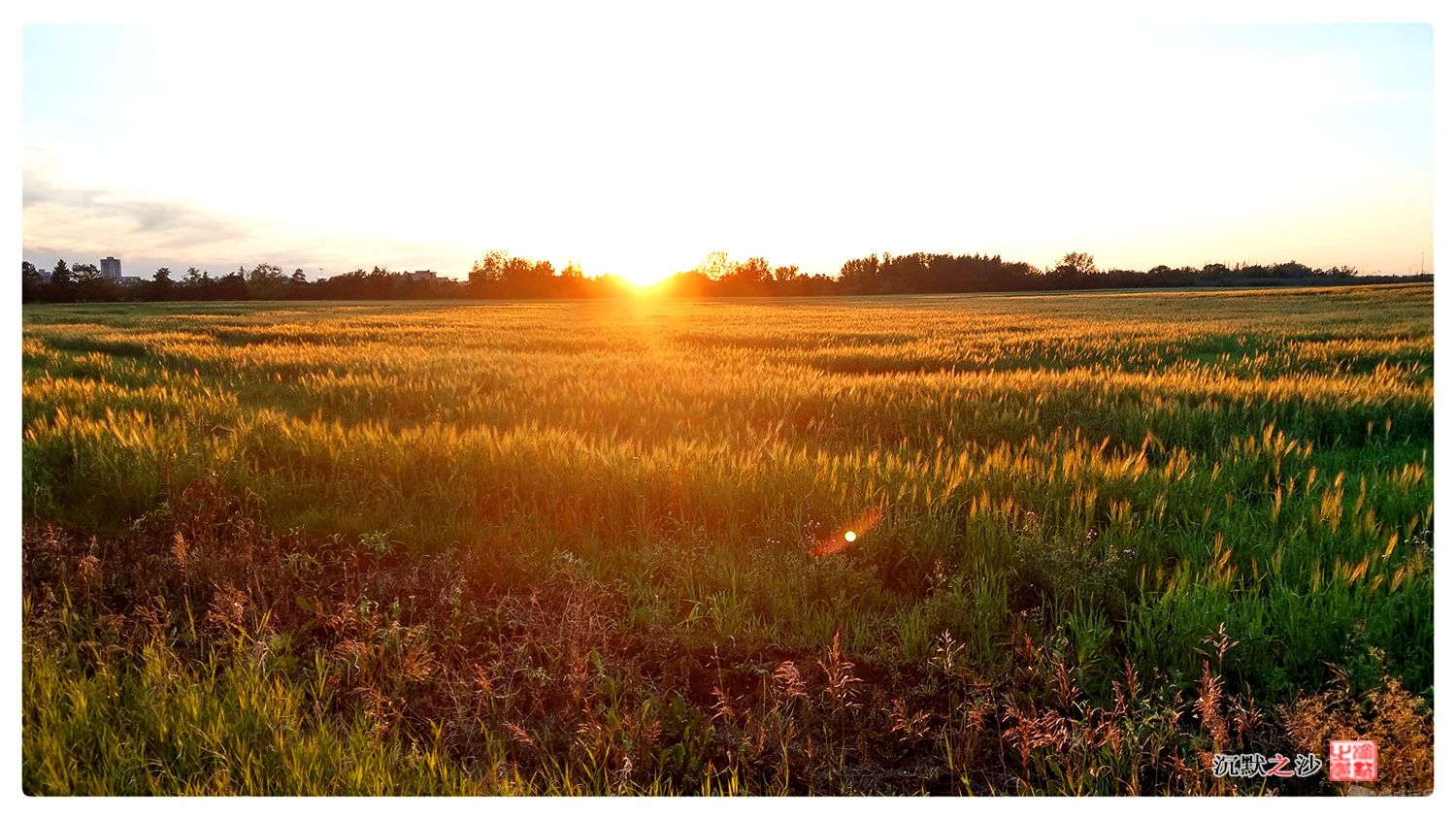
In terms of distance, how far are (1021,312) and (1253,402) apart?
18015mm

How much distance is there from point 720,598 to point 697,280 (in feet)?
176

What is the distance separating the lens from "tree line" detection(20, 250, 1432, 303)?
4316mm

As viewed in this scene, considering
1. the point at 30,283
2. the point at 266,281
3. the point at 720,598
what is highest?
the point at 266,281

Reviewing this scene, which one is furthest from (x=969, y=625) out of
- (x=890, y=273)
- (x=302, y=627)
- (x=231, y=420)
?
(x=890, y=273)

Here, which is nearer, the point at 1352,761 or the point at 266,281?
the point at 1352,761

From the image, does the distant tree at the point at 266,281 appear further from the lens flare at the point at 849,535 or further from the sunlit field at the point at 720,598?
the lens flare at the point at 849,535

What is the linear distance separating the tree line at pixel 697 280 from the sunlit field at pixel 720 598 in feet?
0.95

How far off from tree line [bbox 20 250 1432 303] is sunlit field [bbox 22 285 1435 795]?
0.95ft

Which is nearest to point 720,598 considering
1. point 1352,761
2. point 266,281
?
point 1352,761

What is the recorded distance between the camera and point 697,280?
55.4m

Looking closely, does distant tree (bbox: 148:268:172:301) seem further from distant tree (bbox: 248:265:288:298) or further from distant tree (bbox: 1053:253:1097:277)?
distant tree (bbox: 1053:253:1097:277)

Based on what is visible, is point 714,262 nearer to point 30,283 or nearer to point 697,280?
point 30,283

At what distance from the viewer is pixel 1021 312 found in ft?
73.1

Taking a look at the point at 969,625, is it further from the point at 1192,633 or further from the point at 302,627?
the point at 302,627
